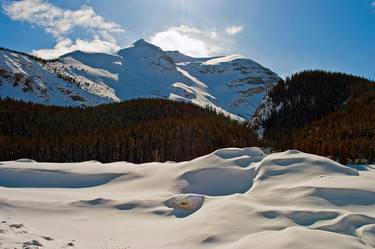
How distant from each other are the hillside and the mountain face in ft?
16.7

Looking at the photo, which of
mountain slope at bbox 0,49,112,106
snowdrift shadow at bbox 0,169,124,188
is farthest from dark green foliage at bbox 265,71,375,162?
mountain slope at bbox 0,49,112,106

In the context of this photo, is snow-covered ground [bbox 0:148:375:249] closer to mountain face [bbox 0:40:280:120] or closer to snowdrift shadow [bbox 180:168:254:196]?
snowdrift shadow [bbox 180:168:254:196]

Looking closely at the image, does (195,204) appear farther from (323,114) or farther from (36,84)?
(36,84)

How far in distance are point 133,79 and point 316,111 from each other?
73.0m

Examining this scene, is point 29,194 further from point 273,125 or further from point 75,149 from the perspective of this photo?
point 273,125

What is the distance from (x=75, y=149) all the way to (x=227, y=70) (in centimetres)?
13097

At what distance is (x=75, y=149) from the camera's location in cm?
1622

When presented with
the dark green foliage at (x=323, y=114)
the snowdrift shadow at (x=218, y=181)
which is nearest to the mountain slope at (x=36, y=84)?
the dark green foliage at (x=323, y=114)

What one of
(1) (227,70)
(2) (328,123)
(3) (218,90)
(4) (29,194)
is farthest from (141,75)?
(4) (29,194)

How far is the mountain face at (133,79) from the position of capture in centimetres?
5172

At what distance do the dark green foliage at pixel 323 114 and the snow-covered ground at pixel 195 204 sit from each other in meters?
3.18

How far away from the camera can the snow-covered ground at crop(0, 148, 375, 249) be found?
5828 millimetres

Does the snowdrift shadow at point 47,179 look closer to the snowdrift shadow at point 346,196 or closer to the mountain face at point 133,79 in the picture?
the snowdrift shadow at point 346,196

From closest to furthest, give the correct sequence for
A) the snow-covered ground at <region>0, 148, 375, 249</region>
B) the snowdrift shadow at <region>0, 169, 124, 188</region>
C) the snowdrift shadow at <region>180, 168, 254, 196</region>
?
the snow-covered ground at <region>0, 148, 375, 249</region> → the snowdrift shadow at <region>180, 168, 254, 196</region> → the snowdrift shadow at <region>0, 169, 124, 188</region>
